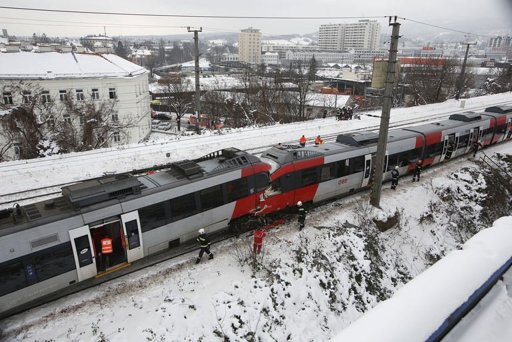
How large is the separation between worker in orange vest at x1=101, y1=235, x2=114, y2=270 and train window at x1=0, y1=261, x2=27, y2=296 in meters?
2.08

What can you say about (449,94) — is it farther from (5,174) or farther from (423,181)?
(5,174)

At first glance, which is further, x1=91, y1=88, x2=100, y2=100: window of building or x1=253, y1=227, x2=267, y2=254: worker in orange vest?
x1=91, y1=88, x2=100, y2=100: window of building

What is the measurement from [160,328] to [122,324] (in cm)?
107

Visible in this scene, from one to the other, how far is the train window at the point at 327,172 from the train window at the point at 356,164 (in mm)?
1317

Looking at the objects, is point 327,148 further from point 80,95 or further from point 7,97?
point 7,97

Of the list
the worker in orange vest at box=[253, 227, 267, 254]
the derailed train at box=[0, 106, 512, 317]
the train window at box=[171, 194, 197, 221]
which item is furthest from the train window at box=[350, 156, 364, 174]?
the train window at box=[171, 194, 197, 221]

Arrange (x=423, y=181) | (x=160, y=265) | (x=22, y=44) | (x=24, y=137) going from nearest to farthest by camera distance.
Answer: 1. (x=160, y=265)
2. (x=423, y=181)
3. (x=24, y=137)
4. (x=22, y=44)

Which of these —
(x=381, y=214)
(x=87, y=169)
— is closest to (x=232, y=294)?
(x=381, y=214)

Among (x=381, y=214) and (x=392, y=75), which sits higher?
(x=392, y=75)

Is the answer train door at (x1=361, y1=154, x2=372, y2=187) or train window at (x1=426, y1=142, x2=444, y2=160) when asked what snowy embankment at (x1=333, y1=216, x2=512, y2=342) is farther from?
train window at (x1=426, y1=142, x2=444, y2=160)

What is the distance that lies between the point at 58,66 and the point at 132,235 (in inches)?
1361

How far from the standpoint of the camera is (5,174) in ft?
57.8

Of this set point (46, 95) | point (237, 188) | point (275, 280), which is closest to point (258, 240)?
point (275, 280)

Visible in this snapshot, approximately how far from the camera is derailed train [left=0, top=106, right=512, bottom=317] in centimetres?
920
